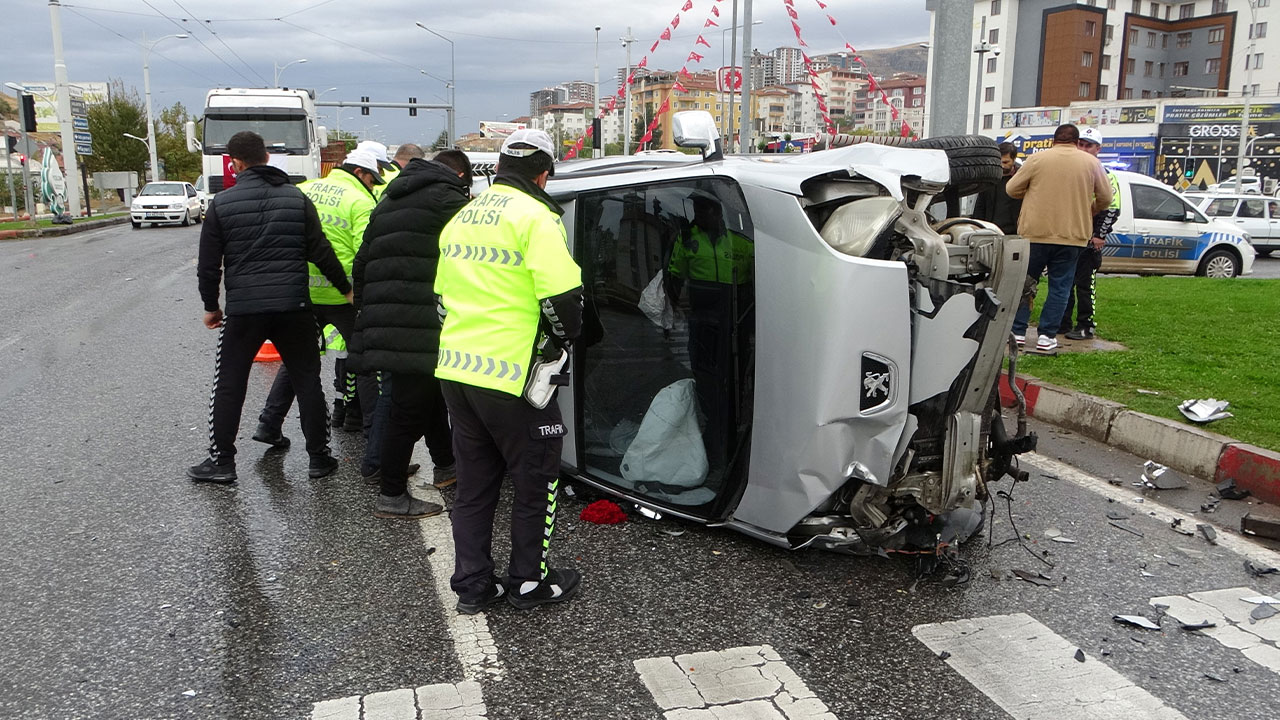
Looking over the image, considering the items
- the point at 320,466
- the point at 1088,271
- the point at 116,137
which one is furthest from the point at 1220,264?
the point at 116,137

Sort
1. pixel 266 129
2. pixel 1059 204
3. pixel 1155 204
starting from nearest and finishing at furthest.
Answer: pixel 1059 204 < pixel 1155 204 < pixel 266 129

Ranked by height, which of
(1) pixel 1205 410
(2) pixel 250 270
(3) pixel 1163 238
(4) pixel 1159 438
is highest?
(2) pixel 250 270

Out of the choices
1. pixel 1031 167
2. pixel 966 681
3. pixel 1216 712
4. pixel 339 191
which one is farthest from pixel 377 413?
pixel 1031 167

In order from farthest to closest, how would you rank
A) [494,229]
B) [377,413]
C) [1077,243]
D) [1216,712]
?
[1077,243], [377,413], [494,229], [1216,712]

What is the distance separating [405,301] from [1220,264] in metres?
15.3

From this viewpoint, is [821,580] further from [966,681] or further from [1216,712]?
[1216,712]

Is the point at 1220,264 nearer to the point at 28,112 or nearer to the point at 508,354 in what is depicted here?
the point at 508,354

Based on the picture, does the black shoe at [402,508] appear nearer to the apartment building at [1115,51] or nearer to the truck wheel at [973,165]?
the truck wheel at [973,165]

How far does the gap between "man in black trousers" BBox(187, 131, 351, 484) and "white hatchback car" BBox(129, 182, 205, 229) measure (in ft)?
92.7

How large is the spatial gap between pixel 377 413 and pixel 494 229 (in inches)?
80.9

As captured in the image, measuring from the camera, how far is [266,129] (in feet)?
79.6

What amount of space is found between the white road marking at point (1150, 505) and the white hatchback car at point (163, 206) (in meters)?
30.4

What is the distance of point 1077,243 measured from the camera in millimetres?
7641

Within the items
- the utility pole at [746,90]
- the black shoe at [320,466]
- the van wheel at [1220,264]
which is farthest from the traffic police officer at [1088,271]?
the utility pole at [746,90]
